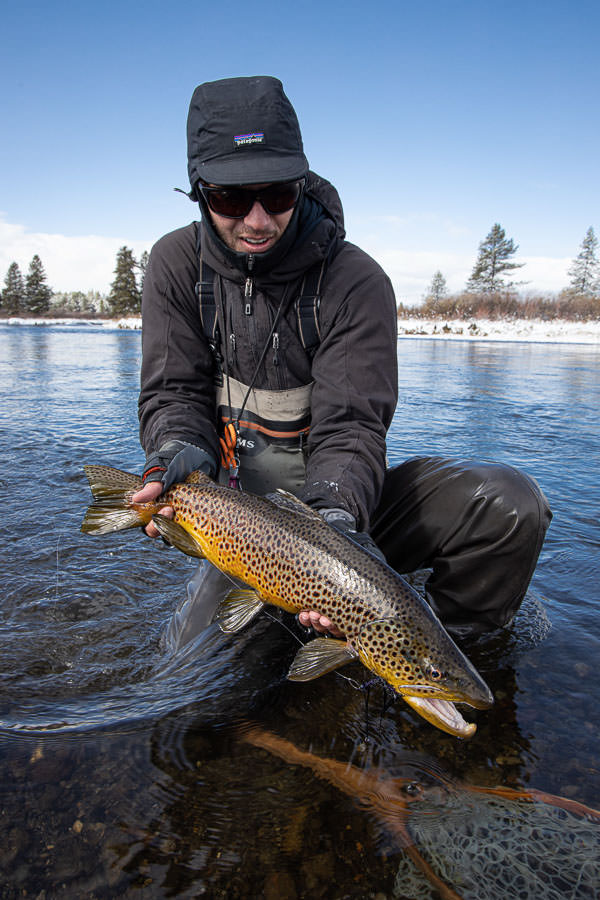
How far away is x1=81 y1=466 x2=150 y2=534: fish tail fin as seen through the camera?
2.88 metres

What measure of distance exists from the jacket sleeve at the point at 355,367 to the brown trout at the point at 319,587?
22.4 inches

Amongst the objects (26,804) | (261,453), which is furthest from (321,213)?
(26,804)

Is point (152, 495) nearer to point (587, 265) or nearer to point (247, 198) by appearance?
point (247, 198)

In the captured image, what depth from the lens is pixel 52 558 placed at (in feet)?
15.1

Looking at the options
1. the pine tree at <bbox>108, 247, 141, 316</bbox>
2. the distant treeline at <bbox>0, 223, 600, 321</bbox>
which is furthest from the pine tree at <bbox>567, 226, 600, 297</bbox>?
the pine tree at <bbox>108, 247, 141, 316</bbox>

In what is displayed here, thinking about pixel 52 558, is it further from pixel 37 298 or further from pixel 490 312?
pixel 37 298

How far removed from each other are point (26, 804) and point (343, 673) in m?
1.55

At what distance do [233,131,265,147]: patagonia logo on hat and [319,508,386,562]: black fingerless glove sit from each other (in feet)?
6.20

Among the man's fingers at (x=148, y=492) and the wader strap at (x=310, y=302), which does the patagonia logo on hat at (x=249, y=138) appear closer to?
the wader strap at (x=310, y=302)

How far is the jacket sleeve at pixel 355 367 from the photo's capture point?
314 centimetres

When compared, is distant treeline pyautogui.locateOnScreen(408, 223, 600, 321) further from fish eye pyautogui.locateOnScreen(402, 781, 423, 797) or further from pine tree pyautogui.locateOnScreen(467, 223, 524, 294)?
fish eye pyautogui.locateOnScreen(402, 781, 423, 797)

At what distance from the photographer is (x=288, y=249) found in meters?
3.18

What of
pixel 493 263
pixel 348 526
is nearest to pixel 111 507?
pixel 348 526

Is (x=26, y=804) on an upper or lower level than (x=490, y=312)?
lower
